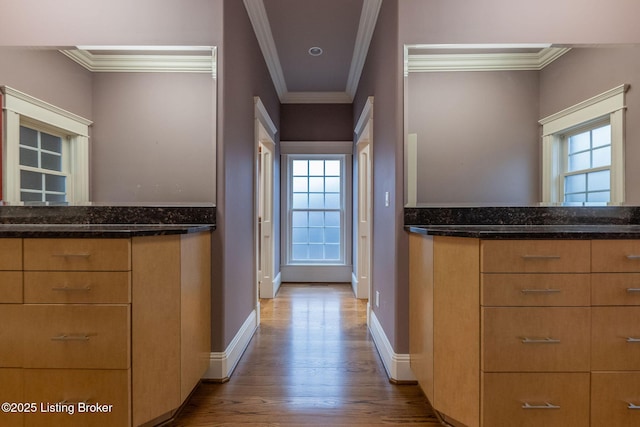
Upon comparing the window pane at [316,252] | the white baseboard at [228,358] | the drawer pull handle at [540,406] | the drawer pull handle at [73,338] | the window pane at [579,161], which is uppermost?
the window pane at [579,161]

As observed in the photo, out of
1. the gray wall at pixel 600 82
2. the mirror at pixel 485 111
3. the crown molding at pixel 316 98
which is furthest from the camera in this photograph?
the crown molding at pixel 316 98

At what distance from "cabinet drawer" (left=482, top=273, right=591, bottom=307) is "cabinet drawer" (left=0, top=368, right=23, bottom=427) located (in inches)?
79.4

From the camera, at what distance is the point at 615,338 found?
1.34 metres

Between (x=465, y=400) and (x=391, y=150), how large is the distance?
4.81 feet

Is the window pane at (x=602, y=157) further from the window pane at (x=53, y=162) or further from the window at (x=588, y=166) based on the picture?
the window pane at (x=53, y=162)

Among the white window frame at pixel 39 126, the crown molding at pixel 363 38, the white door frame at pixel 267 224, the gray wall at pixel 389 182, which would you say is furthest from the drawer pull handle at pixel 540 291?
the white door frame at pixel 267 224

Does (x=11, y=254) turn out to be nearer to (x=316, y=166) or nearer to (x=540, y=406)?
(x=540, y=406)

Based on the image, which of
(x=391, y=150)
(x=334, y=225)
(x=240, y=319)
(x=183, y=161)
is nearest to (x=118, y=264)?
(x=183, y=161)

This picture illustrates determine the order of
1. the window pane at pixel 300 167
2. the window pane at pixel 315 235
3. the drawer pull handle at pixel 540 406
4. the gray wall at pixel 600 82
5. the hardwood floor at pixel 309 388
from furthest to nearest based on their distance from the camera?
the window pane at pixel 315 235 → the window pane at pixel 300 167 → the gray wall at pixel 600 82 → the hardwood floor at pixel 309 388 → the drawer pull handle at pixel 540 406

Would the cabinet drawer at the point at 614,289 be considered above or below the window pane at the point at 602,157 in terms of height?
below

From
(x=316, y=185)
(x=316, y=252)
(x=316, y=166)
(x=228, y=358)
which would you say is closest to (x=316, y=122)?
(x=316, y=166)

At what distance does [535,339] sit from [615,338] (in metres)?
0.35

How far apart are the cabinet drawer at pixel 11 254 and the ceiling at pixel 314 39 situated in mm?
2188

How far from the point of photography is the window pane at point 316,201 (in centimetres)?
462
